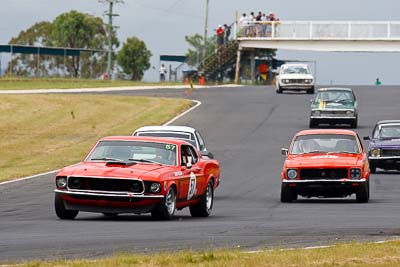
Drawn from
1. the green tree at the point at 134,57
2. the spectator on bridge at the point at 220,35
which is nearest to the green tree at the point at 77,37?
the green tree at the point at 134,57

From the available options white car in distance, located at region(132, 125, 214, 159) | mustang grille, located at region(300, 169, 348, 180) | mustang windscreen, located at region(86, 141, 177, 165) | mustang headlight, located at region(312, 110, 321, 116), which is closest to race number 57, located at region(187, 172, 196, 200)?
mustang windscreen, located at region(86, 141, 177, 165)

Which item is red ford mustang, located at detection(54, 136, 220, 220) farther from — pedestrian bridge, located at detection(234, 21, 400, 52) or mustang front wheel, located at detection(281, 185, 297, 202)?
pedestrian bridge, located at detection(234, 21, 400, 52)

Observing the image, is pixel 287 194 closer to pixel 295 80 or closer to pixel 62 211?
pixel 62 211

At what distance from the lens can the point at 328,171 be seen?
76.0 ft

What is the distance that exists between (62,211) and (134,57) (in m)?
97.6

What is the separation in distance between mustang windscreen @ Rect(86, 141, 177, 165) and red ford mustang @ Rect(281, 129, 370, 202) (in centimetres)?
484

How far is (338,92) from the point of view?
4744cm

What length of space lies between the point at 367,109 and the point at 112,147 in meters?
38.6

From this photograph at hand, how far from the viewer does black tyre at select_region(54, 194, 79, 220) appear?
710 inches

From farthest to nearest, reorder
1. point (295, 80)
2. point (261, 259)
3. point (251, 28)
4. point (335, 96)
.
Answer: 1. point (251, 28)
2. point (295, 80)
3. point (335, 96)
4. point (261, 259)

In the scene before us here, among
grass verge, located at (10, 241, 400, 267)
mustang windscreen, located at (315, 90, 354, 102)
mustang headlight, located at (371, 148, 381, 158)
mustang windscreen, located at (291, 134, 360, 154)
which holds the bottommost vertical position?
mustang headlight, located at (371, 148, 381, 158)

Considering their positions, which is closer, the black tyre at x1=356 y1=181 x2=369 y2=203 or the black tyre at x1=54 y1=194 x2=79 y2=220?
the black tyre at x1=54 y1=194 x2=79 y2=220

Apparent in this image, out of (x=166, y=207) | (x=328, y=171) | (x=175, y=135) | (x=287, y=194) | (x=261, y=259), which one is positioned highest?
(x=261, y=259)

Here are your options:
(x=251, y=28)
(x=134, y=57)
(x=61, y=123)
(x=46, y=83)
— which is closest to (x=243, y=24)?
(x=251, y=28)
